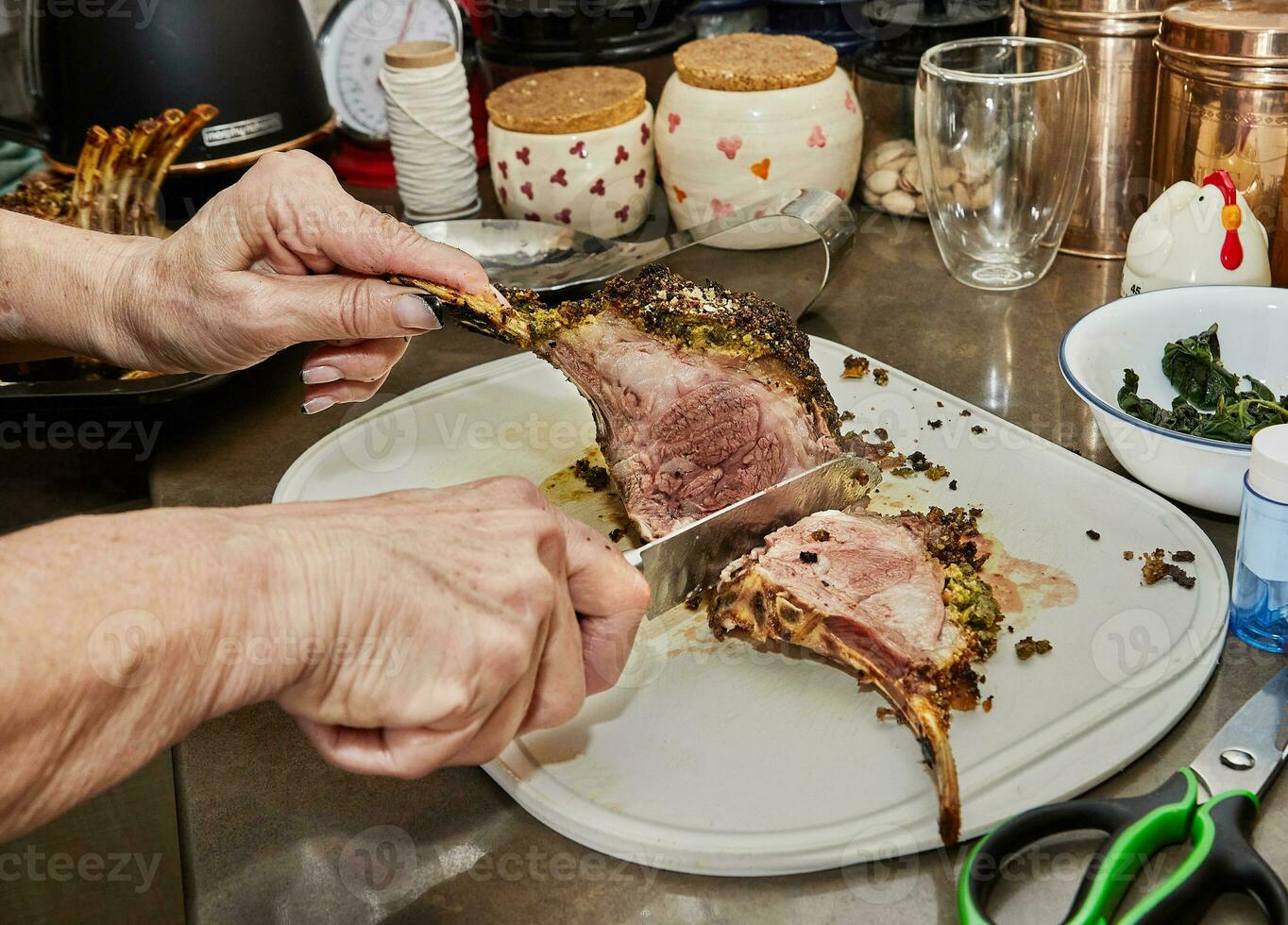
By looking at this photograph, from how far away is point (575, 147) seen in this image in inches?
81.7

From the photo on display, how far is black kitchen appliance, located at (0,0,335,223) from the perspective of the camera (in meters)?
1.87

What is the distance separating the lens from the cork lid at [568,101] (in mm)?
2059

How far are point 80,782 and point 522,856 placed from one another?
0.40m

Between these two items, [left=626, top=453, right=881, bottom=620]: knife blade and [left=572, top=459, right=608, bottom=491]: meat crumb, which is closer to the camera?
[left=626, top=453, right=881, bottom=620]: knife blade

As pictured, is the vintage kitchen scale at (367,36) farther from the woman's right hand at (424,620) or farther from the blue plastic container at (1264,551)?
the blue plastic container at (1264,551)

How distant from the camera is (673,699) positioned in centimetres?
120

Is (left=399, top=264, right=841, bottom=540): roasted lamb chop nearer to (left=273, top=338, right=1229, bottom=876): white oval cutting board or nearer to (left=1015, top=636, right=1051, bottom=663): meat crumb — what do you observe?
(left=273, top=338, right=1229, bottom=876): white oval cutting board

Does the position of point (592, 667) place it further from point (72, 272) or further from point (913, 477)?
point (72, 272)

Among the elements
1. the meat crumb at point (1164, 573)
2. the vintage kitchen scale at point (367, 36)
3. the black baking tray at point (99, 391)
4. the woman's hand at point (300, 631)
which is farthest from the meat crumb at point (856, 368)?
the vintage kitchen scale at point (367, 36)

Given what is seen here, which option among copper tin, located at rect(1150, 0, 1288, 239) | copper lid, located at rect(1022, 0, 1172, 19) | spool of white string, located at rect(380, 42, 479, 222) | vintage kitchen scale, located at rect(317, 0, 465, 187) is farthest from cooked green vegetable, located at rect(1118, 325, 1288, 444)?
vintage kitchen scale, located at rect(317, 0, 465, 187)

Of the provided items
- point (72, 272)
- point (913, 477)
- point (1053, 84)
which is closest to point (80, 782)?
point (72, 272)

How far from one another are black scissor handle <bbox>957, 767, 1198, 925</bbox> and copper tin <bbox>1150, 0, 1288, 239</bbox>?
1.09 m

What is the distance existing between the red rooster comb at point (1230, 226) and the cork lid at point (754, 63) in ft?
2.32

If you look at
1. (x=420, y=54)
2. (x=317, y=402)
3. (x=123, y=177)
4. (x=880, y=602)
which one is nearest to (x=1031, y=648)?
(x=880, y=602)
